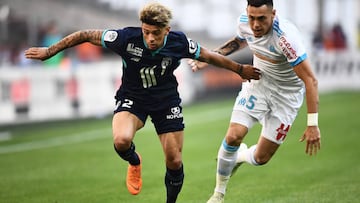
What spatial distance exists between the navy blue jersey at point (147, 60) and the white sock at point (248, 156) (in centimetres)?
156

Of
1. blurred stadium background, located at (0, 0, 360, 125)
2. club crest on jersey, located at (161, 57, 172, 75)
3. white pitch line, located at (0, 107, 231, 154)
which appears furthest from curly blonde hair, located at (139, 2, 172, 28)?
blurred stadium background, located at (0, 0, 360, 125)

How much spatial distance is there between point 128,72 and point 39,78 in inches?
456

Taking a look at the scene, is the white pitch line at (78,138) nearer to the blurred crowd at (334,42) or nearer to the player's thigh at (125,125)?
the player's thigh at (125,125)

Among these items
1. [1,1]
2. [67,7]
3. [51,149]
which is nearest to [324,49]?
[67,7]

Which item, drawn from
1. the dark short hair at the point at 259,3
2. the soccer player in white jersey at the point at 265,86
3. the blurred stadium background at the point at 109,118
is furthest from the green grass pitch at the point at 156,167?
the dark short hair at the point at 259,3

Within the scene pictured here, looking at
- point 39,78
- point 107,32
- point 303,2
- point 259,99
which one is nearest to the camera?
point 107,32

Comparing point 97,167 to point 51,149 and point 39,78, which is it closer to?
point 51,149

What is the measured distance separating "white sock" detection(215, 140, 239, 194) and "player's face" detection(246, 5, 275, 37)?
139 cm

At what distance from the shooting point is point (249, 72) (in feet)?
29.3

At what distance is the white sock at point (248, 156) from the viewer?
958cm

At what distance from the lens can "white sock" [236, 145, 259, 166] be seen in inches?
377

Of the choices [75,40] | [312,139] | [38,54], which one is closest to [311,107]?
[312,139]

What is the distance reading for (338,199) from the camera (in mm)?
9422

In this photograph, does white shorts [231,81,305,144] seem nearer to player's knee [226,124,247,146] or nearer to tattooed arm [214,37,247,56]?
player's knee [226,124,247,146]
